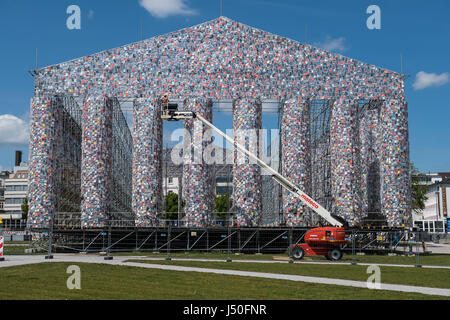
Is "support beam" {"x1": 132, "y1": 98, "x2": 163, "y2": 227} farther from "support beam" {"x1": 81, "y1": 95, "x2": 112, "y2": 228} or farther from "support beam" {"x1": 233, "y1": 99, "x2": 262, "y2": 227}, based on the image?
"support beam" {"x1": 233, "y1": 99, "x2": 262, "y2": 227}

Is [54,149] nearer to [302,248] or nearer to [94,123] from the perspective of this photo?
[94,123]

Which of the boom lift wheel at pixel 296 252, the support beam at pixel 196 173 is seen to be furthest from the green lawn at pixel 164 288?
the support beam at pixel 196 173

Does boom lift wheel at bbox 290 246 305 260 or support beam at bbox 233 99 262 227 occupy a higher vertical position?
support beam at bbox 233 99 262 227

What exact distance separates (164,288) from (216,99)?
79.0 feet

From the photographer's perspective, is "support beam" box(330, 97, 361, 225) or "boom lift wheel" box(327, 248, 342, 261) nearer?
"boom lift wheel" box(327, 248, 342, 261)

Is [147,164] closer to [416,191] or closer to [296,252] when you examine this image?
[296,252]

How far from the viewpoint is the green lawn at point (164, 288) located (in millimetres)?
11047

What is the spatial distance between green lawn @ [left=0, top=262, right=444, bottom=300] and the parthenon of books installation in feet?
60.2

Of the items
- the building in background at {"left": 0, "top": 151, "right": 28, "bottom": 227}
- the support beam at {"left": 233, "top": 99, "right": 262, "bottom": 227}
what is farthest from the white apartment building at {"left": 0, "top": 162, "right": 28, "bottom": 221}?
the support beam at {"left": 233, "top": 99, "right": 262, "bottom": 227}

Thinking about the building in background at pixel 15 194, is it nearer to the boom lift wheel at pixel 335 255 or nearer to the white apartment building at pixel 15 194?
the white apartment building at pixel 15 194

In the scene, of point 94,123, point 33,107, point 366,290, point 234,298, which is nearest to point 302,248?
point 366,290

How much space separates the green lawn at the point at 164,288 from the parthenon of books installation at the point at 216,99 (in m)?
18.3

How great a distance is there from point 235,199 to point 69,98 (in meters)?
14.3

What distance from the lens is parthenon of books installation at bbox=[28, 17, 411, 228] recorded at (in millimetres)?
34375
